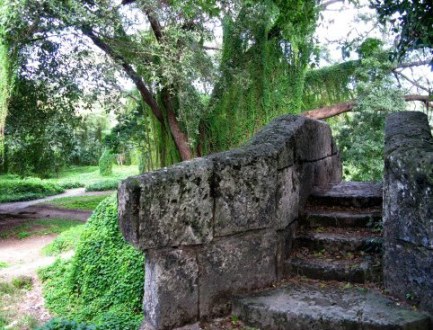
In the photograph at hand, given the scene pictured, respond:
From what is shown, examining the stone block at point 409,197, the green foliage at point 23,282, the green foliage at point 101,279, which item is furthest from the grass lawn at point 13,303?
the stone block at point 409,197

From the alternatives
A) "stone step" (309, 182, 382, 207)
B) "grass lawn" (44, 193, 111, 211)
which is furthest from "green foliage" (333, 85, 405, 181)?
"grass lawn" (44, 193, 111, 211)

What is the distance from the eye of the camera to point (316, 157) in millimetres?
5035

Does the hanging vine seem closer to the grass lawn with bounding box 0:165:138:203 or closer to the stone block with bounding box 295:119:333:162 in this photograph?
the stone block with bounding box 295:119:333:162

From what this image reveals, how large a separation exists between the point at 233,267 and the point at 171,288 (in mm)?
529

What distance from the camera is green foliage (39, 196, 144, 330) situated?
4.98m

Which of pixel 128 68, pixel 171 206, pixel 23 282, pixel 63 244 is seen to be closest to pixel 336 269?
pixel 171 206

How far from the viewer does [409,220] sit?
9.29 ft

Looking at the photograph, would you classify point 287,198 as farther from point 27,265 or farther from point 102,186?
point 102,186

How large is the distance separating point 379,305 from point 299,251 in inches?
39.4

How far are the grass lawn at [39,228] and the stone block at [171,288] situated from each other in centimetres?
1028

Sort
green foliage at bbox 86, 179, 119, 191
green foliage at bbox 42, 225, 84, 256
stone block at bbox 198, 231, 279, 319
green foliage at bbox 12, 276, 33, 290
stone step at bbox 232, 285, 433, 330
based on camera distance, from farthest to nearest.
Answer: green foliage at bbox 86, 179, 119, 191
green foliage at bbox 42, 225, 84, 256
green foliage at bbox 12, 276, 33, 290
stone block at bbox 198, 231, 279, 319
stone step at bbox 232, 285, 433, 330

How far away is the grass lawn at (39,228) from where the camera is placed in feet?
40.5

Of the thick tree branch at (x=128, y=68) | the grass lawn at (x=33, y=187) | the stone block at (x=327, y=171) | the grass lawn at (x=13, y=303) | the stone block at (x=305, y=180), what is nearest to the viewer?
the stone block at (x=305, y=180)

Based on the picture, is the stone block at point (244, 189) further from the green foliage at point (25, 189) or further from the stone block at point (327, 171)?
the green foliage at point (25, 189)
